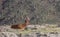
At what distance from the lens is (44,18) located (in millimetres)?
6754

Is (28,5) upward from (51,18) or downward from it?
upward

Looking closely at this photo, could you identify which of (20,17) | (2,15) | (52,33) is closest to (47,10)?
(20,17)

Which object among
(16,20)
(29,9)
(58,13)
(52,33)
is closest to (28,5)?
(29,9)

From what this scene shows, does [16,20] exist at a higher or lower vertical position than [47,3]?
lower

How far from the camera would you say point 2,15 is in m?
7.06

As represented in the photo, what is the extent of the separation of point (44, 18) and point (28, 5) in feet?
2.25

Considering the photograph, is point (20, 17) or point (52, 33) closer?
point (52, 33)

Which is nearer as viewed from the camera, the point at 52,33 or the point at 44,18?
the point at 52,33

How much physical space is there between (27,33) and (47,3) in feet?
15.7

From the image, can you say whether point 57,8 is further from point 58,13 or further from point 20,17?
point 20,17

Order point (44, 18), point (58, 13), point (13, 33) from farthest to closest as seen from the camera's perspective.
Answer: point (58, 13) < point (44, 18) < point (13, 33)

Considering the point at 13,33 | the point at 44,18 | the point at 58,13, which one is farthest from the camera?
the point at 58,13

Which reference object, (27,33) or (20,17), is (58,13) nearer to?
(20,17)

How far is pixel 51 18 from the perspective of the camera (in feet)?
22.5
